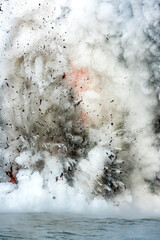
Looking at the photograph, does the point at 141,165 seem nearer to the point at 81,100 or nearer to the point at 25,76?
the point at 81,100

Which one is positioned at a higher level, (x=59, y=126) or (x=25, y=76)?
(x=25, y=76)

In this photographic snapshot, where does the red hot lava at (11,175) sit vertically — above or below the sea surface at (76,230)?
above

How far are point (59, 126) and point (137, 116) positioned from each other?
10.9m

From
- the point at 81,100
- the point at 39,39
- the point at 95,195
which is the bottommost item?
the point at 95,195

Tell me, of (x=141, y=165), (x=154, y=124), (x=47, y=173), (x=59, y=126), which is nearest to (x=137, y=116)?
(x=154, y=124)

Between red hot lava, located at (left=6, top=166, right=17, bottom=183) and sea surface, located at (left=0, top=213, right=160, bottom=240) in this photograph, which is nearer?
sea surface, located at (left=0, top=213, right=160, bottom=240)

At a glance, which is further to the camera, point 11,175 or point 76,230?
point 11,175

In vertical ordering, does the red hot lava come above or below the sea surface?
above

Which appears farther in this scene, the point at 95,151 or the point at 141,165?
the point at 141,165

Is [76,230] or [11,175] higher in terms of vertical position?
[11,175]

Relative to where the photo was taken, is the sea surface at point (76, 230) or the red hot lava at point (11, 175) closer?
the sea surface at point (76, 230)

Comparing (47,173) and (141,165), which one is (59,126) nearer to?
(47,173)

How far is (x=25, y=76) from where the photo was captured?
177ft

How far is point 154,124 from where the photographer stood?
5606cm
